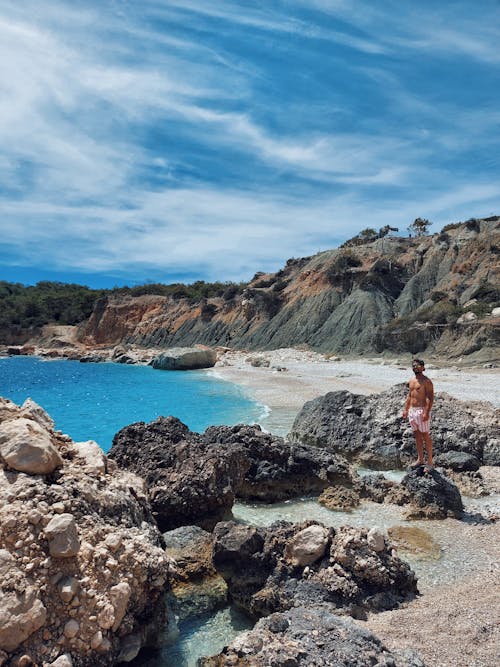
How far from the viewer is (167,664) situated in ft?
14.3

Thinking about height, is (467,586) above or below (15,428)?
below

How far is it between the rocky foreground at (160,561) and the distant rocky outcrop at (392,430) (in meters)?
2.25

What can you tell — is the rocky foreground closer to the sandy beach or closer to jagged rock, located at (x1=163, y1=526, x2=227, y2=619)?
jagged rock, located at (x1=163, y1=526, x2=227, y2=619)

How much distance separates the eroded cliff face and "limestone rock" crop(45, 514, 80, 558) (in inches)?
1190

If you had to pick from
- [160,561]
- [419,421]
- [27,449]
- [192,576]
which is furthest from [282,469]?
[27,449]

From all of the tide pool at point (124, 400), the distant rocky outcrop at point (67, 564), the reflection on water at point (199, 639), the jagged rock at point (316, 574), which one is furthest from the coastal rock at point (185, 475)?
the tide pool at point (124, 400)

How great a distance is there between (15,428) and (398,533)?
17.0ft

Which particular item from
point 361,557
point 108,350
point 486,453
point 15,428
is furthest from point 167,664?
point 108,350

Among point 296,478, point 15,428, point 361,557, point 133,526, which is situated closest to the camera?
point 15,428

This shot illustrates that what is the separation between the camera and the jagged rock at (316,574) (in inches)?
196

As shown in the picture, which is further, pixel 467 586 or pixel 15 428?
pixel 467 586

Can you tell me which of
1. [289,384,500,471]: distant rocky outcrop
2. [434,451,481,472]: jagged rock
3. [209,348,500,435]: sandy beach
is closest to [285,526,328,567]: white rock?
[434,451,481,472]: jagged rock

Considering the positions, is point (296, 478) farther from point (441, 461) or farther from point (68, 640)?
point (68, 640)

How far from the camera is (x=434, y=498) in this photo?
7613mm
